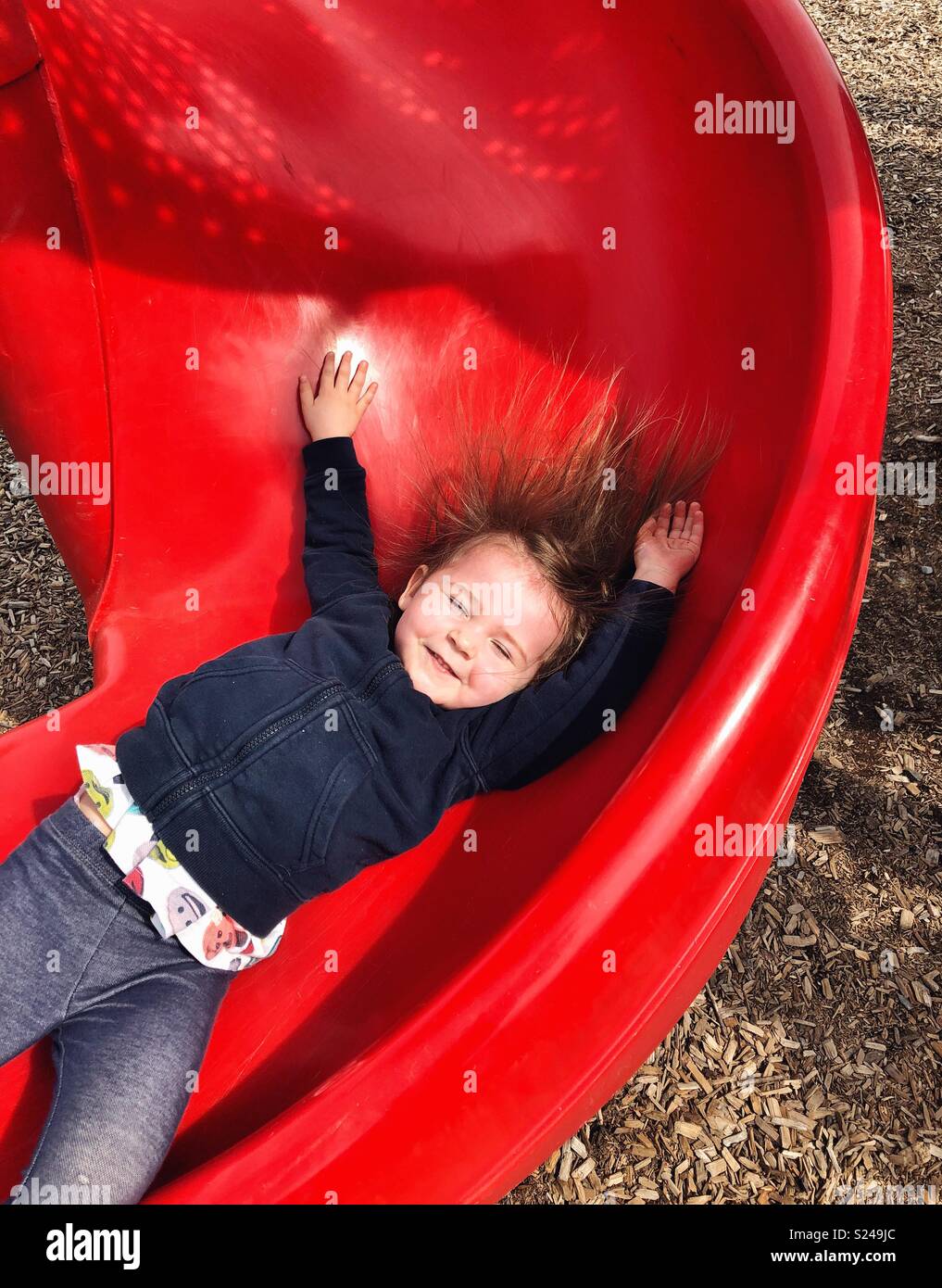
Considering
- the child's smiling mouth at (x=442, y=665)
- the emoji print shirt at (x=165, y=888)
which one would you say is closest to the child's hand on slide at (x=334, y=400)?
the child's smiling mouth at (x=442, y=665)

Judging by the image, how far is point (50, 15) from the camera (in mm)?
1678

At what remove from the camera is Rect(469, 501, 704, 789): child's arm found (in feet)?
4.30

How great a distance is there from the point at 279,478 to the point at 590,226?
68cm

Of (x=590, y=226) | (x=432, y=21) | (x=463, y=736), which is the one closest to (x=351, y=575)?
(x=463, y=736)

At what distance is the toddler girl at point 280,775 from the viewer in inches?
47.9

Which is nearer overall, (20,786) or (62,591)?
(20,786)

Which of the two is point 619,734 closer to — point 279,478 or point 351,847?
point 351,847

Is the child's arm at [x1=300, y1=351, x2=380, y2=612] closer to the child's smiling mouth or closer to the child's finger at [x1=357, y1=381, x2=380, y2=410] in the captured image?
the child's finger at [x1=357, y1=381, x2=380, y2=410]

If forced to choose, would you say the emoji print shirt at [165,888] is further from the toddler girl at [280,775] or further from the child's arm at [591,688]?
the child's arm at [591,688]

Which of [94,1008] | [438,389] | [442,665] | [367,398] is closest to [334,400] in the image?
[367,398]

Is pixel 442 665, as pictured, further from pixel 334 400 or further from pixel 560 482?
pixel 334 400

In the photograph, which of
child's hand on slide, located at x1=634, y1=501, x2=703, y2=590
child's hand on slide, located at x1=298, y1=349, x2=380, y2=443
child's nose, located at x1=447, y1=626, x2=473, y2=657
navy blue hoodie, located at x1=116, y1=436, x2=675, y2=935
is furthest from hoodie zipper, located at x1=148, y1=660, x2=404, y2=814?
child's hand on slide, located at x1=298, y1=349, x2=380, y2=443
